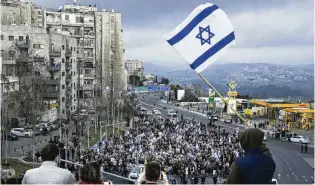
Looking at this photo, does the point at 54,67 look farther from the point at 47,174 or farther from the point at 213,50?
the point at 47,174

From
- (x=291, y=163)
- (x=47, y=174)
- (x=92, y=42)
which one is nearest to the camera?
(x=47, y=174)

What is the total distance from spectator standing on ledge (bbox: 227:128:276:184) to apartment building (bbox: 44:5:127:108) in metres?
67.1

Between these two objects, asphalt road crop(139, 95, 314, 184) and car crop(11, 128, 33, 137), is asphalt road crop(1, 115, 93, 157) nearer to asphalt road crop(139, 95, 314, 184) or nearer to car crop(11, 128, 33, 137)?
car crop(11, 128, 33, 137)

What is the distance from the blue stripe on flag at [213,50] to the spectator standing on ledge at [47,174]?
15.5ft

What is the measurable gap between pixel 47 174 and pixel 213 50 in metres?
5.13

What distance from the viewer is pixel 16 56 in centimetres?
5641

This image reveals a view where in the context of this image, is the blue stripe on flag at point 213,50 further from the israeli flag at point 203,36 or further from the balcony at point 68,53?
the balcony at point 68,53

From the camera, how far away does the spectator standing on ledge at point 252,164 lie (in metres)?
5.07

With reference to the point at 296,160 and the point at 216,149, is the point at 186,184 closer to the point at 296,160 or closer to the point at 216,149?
the point at 216,149

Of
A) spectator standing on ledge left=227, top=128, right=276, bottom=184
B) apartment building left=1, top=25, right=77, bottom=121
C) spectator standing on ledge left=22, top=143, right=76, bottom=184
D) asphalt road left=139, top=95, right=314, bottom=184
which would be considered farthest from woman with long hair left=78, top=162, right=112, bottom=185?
apartment building left=1, top=25, right=77, bottom=121

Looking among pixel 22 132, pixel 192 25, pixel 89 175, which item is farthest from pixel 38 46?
pixel 89 175

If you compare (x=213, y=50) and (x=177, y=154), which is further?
(x=177, y=154)

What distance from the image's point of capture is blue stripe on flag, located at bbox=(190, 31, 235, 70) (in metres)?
9.52

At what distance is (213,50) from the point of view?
32.0 feet
